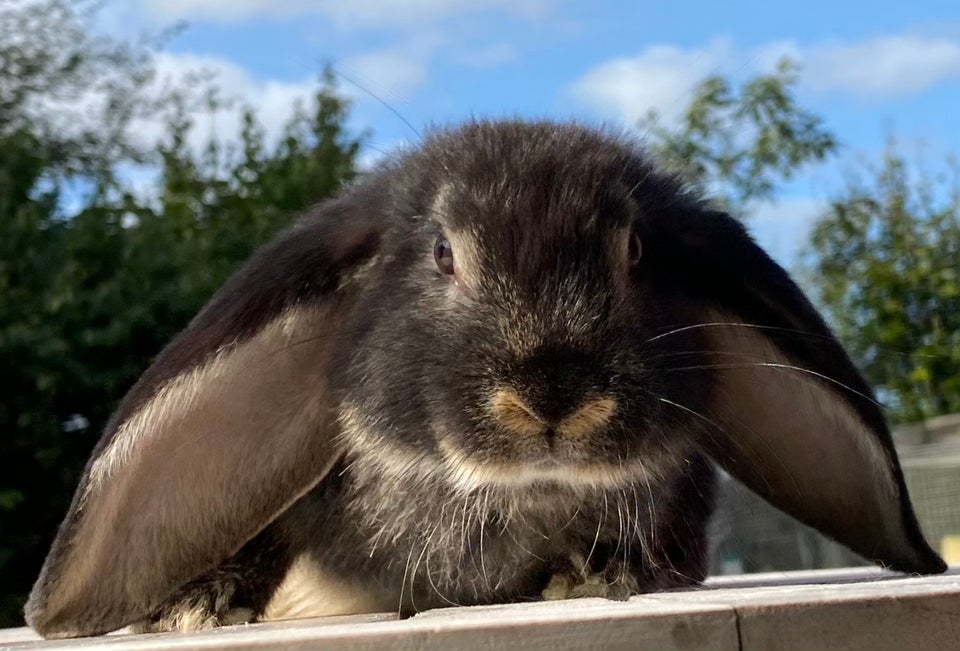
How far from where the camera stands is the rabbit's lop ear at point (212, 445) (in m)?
2.16

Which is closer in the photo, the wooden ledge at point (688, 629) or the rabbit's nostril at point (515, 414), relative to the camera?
the wooden ledge at point (688, 629)

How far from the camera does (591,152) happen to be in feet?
7.43

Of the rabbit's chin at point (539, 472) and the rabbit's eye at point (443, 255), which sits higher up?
the rabbit's eye at point (443, 255)

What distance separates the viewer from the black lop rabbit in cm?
198

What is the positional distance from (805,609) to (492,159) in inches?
43.1

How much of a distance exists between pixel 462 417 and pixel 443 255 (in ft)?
1.33

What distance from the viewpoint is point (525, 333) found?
1.86m

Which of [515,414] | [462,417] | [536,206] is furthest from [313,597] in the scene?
[536,206]

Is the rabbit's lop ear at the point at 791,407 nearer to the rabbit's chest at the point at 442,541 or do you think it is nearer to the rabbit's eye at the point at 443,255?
the rabbit's chest at the point at 442,541

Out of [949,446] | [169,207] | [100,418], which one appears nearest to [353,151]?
[169,207]

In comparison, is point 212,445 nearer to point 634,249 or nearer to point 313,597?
point 313,597

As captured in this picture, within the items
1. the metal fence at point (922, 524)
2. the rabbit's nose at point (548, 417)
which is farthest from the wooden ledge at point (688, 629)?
the metal fence at point (922, 524)

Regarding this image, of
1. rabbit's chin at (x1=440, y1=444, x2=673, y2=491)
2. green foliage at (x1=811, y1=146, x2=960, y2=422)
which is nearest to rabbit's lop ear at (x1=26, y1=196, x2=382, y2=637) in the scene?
rabbit's chin at (x1=440, y1=444, x2=673, y2=491)

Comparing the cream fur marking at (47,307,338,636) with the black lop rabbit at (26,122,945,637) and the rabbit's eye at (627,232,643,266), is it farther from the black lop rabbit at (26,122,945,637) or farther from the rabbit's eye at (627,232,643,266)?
the rabbit's eye at (627,232,643,266)
